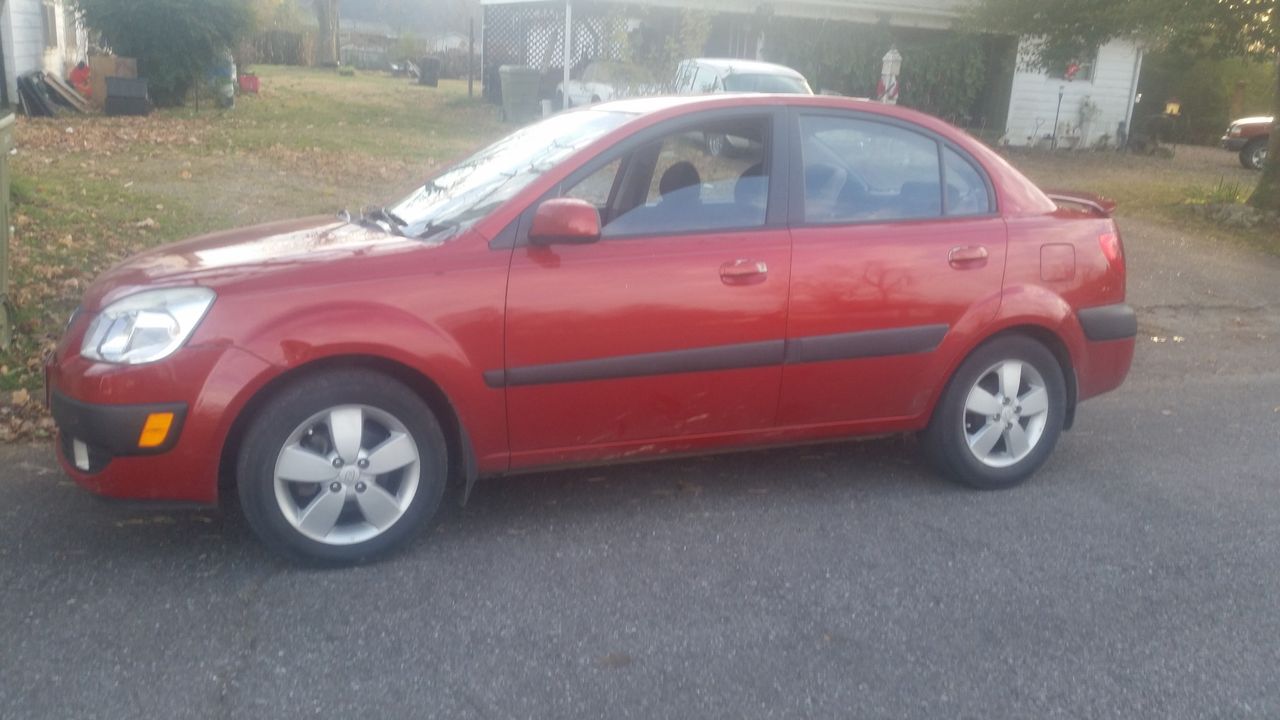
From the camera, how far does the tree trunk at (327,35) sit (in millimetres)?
40969

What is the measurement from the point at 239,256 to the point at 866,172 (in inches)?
96.9

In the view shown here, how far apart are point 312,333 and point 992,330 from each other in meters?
2.71

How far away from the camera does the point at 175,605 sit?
3.83 meters

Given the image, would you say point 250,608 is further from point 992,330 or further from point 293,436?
point 992,330

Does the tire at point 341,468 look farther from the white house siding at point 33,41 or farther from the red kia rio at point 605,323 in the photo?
the white house siding at point 33,41

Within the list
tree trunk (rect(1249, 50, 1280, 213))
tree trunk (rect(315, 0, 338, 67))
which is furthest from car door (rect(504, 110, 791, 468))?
tree trunk (rect(315, 0, 338, 67))

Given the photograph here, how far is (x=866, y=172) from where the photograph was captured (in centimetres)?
493

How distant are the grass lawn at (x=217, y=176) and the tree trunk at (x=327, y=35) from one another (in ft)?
55.8

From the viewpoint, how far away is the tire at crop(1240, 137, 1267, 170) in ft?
73.9

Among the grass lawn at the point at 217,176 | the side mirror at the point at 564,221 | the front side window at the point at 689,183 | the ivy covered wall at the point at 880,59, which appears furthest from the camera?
the ivy covered wall at the point at 880,59

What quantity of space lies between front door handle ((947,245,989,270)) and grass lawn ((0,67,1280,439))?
244 cm

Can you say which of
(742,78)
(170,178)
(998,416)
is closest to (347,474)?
(998,416)

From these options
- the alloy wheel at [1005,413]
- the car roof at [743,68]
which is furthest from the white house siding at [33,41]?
the alloy wheel at [1005,413]

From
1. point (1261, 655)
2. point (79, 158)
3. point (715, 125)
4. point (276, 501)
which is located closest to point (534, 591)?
point (276, 501)
